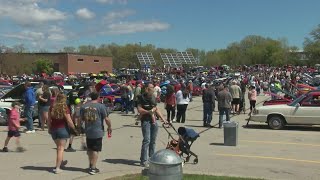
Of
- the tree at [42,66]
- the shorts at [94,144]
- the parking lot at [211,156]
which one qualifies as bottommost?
the parking lot at [211,156]

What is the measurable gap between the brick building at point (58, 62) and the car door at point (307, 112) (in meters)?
65.6

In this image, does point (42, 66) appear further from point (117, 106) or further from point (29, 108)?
point (29, 108)

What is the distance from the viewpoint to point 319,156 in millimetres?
11711

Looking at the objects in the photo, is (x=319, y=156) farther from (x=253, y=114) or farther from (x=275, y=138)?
(x=253, y=114)

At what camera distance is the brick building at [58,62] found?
79125 millimetres

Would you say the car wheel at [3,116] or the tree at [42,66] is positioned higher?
the tree at [42,66]

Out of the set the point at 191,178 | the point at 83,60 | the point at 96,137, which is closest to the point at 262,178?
the point at 191,178

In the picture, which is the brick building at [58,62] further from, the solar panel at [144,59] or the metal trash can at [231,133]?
the metal trash can at [231,133]

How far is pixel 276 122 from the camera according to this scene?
1753cm

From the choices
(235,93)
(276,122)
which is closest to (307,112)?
(276,122)

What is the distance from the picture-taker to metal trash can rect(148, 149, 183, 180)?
5992 mm

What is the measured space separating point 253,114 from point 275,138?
3076 mm

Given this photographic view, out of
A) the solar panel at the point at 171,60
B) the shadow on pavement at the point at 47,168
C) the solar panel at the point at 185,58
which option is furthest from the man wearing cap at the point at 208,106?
the solar panel at the point at 171,60

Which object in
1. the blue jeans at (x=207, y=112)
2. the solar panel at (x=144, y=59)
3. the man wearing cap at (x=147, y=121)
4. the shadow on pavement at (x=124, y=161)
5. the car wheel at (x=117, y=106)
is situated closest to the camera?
the man wearing cap at (x=147, y=121)
